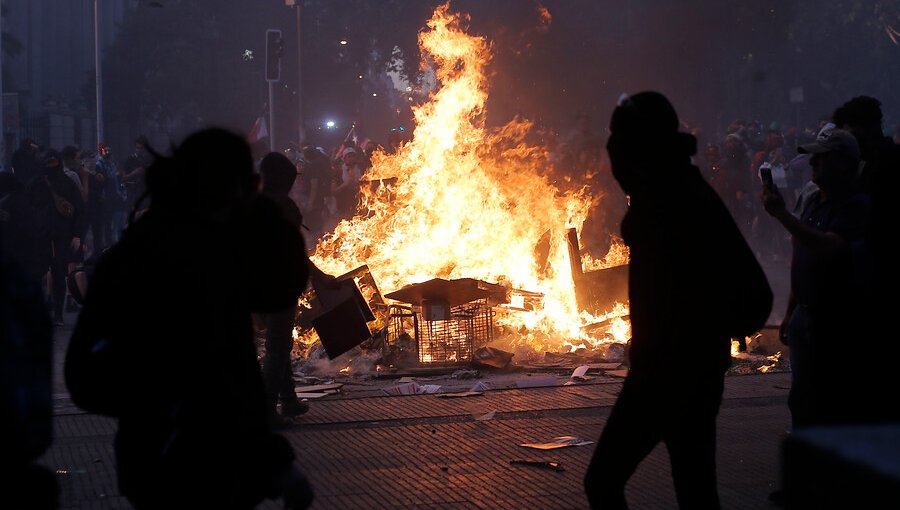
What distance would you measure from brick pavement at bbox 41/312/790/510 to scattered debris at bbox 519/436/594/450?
65 mm

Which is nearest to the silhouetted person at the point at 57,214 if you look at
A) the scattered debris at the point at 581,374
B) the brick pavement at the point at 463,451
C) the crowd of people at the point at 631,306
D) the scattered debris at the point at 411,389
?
the brick pavement at the point at 463,451

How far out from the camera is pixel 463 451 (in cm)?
729

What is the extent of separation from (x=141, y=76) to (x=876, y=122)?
48.9 metres

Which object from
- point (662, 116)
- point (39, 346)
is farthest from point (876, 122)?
point (39, 346)

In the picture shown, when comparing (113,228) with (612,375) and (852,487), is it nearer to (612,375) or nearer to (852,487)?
(612,375)

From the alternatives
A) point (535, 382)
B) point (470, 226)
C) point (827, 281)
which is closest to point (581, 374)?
point (535, 382)

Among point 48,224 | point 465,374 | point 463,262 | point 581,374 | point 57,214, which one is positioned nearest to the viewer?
point 581,374

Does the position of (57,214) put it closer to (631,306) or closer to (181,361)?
(631,306)

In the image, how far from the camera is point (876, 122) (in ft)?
23.2

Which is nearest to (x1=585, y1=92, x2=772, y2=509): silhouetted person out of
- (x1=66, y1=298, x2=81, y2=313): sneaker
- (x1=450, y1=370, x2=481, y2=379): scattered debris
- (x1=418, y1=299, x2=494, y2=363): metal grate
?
(x1=450, y1=370, x2=481, y2=379): scattered debris

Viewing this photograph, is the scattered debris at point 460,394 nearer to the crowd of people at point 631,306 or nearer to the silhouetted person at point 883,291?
the crowd of people at point 631,306

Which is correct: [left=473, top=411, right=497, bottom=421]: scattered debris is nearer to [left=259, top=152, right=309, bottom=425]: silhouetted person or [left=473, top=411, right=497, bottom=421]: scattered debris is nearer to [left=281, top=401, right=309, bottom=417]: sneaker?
[left=281, top=401, right=309, bottom=417]: sneaker

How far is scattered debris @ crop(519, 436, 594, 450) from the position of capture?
729 cm

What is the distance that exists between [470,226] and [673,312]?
8.66 m
